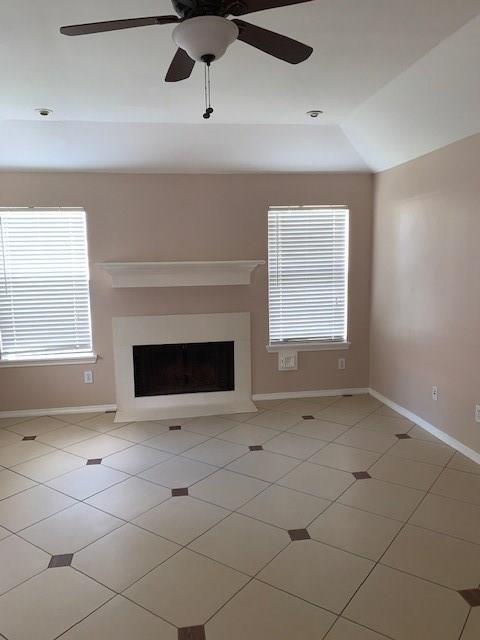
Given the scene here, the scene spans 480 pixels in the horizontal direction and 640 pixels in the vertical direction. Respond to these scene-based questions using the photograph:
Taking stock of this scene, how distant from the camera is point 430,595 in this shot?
83.0 inches

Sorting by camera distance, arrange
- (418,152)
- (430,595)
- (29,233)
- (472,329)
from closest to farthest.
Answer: (430,595)
(472,329)
(418,152)
(29,233)

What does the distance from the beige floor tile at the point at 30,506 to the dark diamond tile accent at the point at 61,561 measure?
423 mm

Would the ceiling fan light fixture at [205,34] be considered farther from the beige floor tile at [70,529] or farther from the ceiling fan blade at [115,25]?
the beige floor tile at [70,529]

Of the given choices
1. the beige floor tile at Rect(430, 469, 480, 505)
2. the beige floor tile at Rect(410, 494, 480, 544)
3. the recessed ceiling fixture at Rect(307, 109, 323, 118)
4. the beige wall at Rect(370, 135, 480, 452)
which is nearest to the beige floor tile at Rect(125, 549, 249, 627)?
the beige floor tile at Rect(410, 494, 480, 544)

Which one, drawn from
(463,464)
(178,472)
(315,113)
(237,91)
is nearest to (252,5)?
(237,91)

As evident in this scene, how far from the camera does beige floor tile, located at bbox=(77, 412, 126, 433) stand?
170 inches

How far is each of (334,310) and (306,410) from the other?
1.16 metres

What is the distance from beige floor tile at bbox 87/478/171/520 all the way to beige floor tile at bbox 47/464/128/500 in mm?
76

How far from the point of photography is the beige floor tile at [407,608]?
191 cm

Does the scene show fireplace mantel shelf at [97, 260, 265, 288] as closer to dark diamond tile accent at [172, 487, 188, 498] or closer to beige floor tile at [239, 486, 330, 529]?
dark diamond tile accent at [172, 487, 188, 498]

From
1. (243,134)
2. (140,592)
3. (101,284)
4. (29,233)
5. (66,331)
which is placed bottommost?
(140,592)

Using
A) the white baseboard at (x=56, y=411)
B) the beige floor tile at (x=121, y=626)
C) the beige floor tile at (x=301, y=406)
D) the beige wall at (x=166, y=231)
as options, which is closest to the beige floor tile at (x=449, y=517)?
the beige floor tile at (x=121, y=626)

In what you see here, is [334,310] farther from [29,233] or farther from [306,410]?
[29,233]

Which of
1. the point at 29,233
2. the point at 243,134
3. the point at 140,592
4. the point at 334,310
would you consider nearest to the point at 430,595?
the point at 140,592
